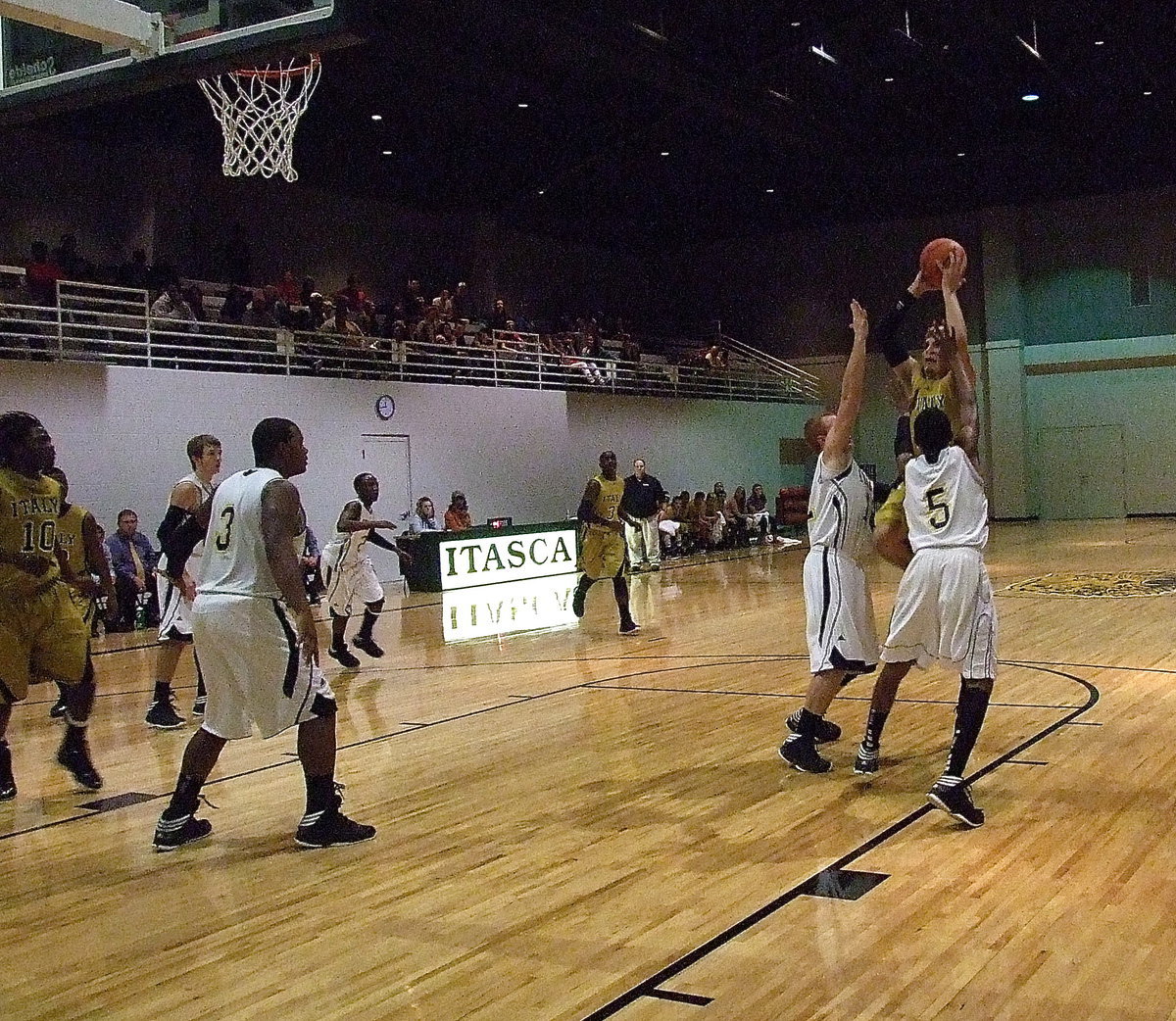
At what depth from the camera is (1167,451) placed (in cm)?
2938

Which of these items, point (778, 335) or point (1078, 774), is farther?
point (778, 335)

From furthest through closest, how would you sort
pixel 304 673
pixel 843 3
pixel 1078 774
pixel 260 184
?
pixel 260 184
pixel 843 3
pixel 1078 774
pixel 304 673

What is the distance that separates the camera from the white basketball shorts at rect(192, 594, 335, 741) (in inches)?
197

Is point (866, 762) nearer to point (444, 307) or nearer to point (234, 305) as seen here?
point (234, 305)

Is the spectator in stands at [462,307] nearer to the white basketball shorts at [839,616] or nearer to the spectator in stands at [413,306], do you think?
the spectator in stands at [413,306]

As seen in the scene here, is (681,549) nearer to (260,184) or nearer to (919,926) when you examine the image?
(260,184)

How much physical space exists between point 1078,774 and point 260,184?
19.3 meters

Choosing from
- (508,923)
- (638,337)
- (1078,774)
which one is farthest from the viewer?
(638,337)

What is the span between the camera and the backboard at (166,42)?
329 inches

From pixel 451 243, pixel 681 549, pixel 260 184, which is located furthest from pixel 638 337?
pixel 260 184

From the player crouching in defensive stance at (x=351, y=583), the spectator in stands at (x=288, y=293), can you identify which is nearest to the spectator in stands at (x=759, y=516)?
the spectator in stands at (x=288, y=293)


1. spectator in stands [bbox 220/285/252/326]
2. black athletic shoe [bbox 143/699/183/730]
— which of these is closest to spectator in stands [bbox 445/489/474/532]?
spectator in stands [bbox 220/285/252/326]

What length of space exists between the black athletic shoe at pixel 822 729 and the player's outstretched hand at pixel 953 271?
6.80 feet

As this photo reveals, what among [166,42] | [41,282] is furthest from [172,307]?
[166,42]
